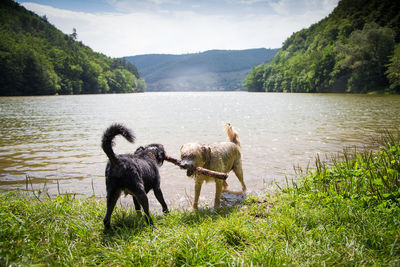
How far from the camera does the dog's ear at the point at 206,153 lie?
16.9 ft

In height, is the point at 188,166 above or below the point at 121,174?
below

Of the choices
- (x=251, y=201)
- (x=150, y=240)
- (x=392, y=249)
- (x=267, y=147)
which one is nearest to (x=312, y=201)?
(x=251, y=201)

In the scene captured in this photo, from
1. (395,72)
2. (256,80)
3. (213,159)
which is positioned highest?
(256,80)

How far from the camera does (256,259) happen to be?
2.64 meters

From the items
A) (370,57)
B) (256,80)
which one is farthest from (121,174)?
(256,80)

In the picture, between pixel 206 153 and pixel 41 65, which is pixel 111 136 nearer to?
pixel 206 153

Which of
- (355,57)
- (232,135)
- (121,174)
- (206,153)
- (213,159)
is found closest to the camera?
(121,174)

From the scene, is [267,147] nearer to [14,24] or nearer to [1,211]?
[1,211]

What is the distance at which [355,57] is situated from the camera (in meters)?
59.0

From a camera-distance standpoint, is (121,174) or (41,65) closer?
(121,174)

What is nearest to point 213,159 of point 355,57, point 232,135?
point 232,135

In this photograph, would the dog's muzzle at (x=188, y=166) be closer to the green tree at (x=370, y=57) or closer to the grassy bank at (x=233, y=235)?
the grassy bank at (x=233, y=235)

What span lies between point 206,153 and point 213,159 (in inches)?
11.4

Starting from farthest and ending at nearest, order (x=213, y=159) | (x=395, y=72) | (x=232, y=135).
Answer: (x=395, y=72)
(x=232, y=135)
(x=213, y=159)
